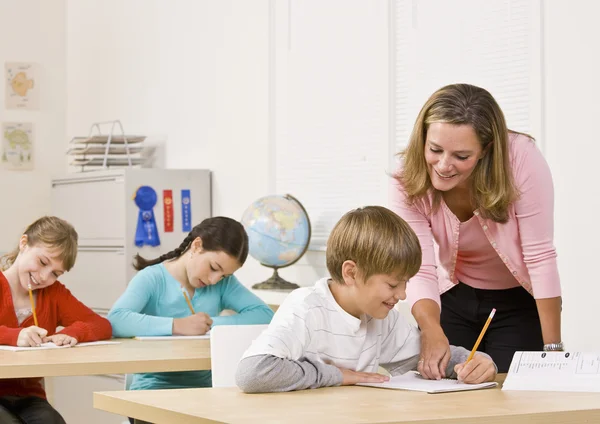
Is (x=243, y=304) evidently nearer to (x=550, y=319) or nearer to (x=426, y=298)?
(x=426, y=298)

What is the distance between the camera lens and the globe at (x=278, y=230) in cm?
428

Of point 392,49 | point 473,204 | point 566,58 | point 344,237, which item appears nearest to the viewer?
point 344,237

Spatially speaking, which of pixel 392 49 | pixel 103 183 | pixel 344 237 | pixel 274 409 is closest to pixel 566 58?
pixel 392 49

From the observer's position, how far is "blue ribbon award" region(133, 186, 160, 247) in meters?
4.95

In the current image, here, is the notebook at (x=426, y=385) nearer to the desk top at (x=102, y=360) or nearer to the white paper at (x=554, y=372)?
the white paper at (x=554, y=372)

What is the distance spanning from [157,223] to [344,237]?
3066 millimetres

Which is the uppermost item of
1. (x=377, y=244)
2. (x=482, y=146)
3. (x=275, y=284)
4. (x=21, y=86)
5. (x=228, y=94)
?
(x=21, y=86)

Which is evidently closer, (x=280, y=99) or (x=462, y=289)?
(x=462, y=289)

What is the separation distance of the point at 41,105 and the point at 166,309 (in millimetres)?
3217

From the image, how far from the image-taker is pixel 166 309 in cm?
324

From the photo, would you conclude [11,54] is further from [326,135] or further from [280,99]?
[326,135]

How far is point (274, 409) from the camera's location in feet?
5.26

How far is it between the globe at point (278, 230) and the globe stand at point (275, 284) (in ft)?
0.29

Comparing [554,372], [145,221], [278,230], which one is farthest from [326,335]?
[145,221]
